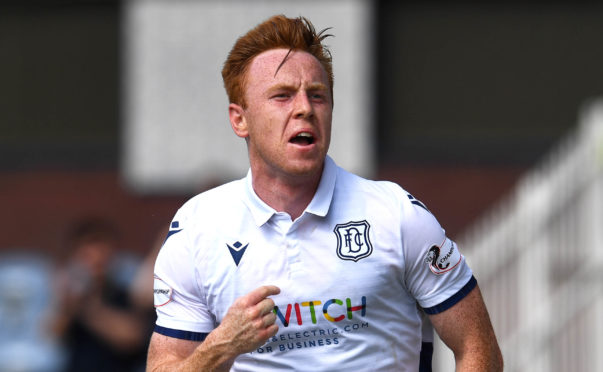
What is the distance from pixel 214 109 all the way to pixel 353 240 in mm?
7868

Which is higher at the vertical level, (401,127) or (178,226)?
(178,226)

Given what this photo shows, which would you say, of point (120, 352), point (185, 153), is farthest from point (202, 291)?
point (185, 153)

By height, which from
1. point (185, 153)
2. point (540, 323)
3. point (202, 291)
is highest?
point (202, 291)

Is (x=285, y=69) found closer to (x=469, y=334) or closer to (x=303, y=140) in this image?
(x=303, y=140)

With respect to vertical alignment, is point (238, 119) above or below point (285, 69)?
below

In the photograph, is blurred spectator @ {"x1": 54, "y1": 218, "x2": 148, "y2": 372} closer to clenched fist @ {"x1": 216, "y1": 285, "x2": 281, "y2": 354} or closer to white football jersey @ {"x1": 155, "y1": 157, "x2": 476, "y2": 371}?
white football jersey @ {"x1": 155, "y1": 157, "x2": 476, "y2": 371}

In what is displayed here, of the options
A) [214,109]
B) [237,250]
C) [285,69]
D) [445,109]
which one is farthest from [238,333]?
[445,109]

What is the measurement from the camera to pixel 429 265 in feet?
12.8

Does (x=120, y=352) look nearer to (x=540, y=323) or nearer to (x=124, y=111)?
(x=540, y=323)

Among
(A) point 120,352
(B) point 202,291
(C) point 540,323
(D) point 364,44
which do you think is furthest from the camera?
(D) point 364,44

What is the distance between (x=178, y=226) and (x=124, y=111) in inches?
320

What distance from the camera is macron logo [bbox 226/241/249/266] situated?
155 inches

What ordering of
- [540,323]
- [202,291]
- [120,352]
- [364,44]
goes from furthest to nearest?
1. [364,44]
2. [540,323]
3. [120,352]
4. [202,291]

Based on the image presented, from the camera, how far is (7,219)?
12.2m
